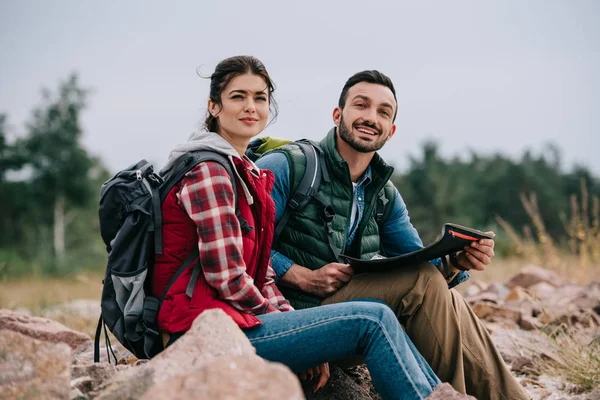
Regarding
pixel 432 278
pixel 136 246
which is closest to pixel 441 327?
pixel 432 278

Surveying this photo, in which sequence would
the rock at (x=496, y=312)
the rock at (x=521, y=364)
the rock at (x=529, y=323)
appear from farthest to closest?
the rock at (x=496, y=312), the rock at (x=529, y=323), the rock at (x=521, y=364)

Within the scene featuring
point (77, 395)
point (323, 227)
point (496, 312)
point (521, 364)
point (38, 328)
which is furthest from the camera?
point (496, 312)

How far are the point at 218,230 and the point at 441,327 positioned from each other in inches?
54.2

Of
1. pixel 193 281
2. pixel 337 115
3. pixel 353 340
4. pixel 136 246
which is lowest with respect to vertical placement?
pixel 353 340

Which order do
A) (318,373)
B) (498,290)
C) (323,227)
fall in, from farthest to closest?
(498,290)
(323,227)
(318,373)

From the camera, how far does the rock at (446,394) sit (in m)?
2.44

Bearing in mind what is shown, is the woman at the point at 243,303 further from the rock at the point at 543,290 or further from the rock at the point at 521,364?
the rock at the point at 543,290

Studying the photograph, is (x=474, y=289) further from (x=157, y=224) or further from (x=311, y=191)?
(x=157, y=224)

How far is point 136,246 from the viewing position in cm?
263

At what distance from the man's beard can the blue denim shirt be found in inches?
6.6

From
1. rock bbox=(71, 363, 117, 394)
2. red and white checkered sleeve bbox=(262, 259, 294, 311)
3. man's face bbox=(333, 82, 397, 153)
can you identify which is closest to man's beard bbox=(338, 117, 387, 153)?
man's face bbox=(333, 82, 397, 153)

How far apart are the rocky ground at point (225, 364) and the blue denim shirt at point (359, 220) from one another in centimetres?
74

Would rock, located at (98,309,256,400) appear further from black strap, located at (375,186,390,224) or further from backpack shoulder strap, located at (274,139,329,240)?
black strap, located at (375,186,390,224)

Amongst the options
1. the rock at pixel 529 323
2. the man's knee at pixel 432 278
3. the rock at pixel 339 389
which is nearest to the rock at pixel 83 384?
the rock at pixel 339 389
